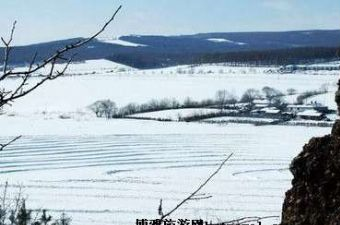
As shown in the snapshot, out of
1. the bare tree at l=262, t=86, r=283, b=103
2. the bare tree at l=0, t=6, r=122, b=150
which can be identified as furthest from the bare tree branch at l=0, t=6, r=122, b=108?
the bare tree at l=262, t=86, r=283, b=103

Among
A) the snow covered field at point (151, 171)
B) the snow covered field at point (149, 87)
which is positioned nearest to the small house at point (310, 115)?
the snow covered field at point (151, 171)

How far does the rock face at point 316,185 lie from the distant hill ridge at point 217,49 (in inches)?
3237

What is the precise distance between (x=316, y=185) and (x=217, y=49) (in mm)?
140048

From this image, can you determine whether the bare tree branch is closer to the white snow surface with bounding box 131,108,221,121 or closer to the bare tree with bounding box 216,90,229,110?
the white snow surface with bounding box 131,108,221,121

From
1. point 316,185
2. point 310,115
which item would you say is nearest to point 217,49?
point 310,115

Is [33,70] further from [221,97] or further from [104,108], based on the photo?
[221,97]

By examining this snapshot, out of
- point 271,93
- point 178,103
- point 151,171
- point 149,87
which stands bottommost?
point 151,171

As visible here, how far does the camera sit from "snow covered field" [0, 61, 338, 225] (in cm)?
1948

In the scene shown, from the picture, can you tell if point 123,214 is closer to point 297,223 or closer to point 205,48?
point 297,223

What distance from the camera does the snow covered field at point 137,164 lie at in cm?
1948

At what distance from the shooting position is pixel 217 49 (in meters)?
141

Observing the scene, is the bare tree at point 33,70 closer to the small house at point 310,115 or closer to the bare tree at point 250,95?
the small house at point 310,115

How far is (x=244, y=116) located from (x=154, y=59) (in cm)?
6978

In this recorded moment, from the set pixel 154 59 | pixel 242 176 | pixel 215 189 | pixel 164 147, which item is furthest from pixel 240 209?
pixel 154 59
